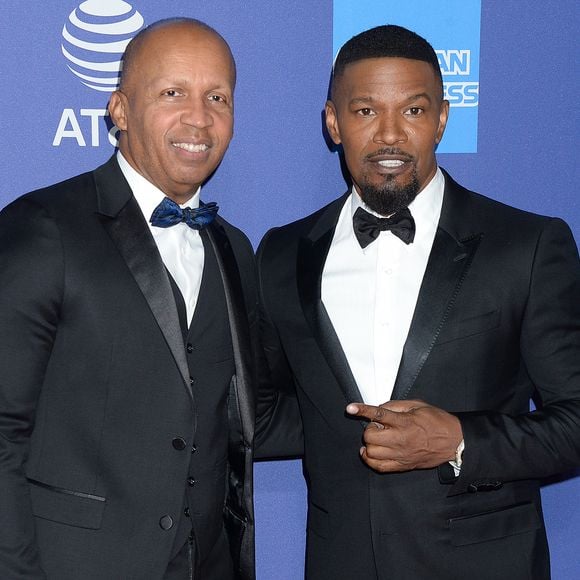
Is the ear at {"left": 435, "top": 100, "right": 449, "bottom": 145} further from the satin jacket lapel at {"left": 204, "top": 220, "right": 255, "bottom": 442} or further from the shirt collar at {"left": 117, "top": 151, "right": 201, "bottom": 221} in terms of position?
the shirt collar at {"left": 117, "top": 151, "right": 201, "bottom": 221}

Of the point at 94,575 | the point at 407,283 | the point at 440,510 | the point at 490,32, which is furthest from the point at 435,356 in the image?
the point at 490,32

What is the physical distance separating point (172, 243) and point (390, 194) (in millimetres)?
590

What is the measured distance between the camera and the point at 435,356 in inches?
87.3

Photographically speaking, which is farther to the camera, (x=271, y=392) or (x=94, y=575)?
(x=271, y=392)

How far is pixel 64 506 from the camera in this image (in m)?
2.06

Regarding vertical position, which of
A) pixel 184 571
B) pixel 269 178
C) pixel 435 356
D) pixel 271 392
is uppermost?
pixel 269 178

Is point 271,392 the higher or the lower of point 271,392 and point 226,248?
the lower

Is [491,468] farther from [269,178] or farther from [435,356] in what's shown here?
[269,178]

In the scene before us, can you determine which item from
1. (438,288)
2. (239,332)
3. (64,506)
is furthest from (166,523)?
(438,288)

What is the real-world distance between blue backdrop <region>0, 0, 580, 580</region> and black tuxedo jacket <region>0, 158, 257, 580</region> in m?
0.51

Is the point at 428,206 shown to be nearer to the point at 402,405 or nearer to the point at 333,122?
the point at 333,122

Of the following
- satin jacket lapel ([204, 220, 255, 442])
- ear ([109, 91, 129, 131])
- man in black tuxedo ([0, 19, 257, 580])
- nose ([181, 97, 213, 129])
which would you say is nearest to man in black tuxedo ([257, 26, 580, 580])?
satin jacket lapel ([204, 220, 255, 442])

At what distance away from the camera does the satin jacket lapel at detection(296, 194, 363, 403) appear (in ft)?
7.48

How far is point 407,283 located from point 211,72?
2.45ft
